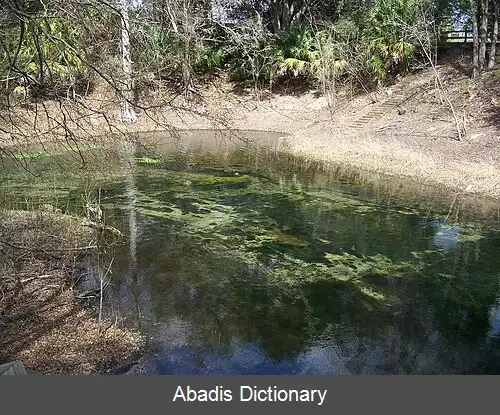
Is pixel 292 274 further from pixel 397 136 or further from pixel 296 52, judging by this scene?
pixel 296 52

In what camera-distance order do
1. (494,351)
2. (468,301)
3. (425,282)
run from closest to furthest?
(494,351), (468,301), (425,282)

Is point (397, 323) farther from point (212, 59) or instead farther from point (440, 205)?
point (212, 59)

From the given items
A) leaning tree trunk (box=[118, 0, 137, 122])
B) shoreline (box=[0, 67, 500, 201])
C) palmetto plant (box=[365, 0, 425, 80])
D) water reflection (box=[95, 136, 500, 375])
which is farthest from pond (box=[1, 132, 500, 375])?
palmetto plant (box=[365, 0, 425, 80])

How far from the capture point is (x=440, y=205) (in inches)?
371

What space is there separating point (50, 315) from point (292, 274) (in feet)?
9.31

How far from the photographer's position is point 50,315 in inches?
191

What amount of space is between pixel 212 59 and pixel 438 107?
1067 cm

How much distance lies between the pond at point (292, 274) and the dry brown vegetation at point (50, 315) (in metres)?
0.34

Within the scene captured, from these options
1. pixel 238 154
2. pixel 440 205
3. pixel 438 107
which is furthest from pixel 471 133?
pixel 238 154

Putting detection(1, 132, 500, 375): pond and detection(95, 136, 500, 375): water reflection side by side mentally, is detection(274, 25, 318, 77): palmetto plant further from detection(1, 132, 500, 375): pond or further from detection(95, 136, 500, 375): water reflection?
detection(95, 136, 500, 375): water reflection

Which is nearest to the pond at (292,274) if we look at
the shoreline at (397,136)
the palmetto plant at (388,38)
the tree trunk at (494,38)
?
the shoreline at (397,136)

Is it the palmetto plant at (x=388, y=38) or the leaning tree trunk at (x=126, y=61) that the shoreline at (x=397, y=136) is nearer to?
A: the palmetto plant at (x=388, y=38)

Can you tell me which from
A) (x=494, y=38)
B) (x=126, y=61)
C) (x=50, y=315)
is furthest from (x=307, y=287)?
(x=494, y=38)

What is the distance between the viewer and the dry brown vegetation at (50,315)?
4.13 meters
